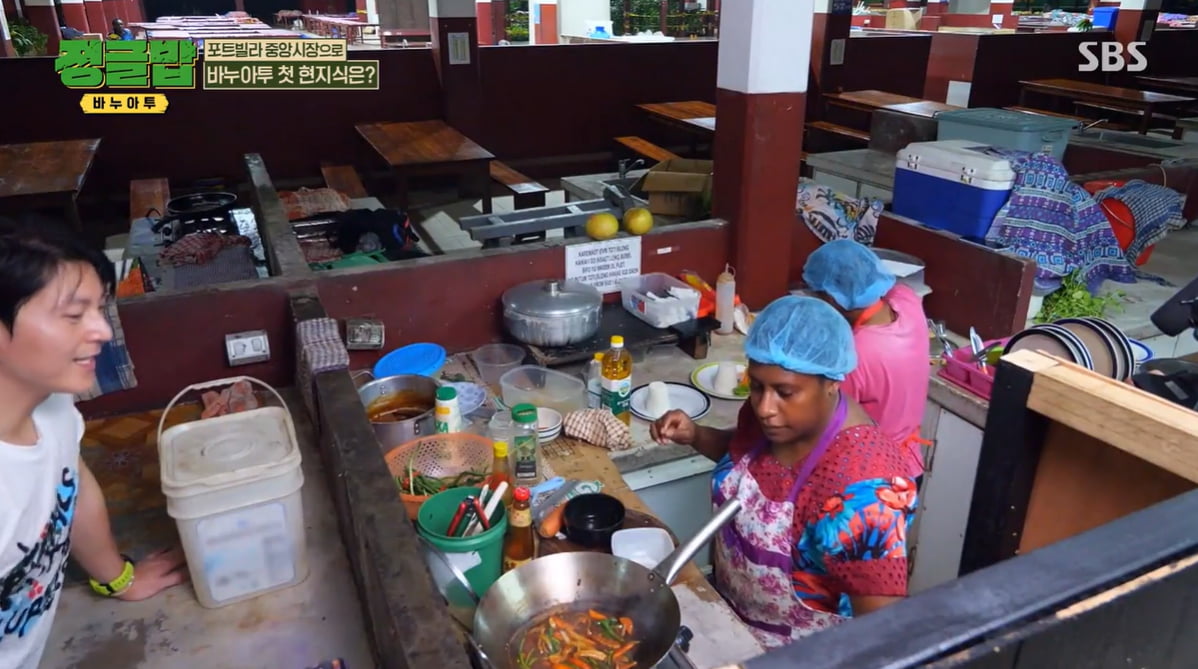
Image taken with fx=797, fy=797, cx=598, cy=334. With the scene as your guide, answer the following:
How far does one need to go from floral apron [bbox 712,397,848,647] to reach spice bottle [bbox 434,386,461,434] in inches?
32.9

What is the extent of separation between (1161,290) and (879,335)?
8.41 ft

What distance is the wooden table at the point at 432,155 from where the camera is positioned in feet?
20.2

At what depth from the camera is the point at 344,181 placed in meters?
6.91

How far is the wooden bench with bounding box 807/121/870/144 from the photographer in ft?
26.0

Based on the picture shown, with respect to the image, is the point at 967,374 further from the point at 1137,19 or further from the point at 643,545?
the point at 1137,19

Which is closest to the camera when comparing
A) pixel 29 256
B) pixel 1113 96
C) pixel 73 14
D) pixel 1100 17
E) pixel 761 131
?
pixel 29 256

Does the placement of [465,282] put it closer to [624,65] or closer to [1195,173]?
[1195,173]

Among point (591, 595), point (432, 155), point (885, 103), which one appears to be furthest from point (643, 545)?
point (885, 103)

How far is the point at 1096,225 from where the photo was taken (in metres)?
3.83

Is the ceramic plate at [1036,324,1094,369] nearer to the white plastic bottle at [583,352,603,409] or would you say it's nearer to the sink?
the white plastic bottle at [583,352,603,409]

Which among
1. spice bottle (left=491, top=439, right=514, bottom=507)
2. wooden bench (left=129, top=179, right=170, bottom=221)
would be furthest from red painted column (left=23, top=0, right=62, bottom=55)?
spice bottle (left=491, top=439, right=514, bottom=507)

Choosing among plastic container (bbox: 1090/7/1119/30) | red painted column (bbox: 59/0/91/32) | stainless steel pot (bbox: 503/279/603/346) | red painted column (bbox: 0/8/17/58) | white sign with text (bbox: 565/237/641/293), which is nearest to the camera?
stainless steel pot (bbox: 503/279/603/346)

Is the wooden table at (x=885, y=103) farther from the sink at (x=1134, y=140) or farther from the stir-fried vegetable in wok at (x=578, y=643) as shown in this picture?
the stir-fried vegetable in wok at (x=578, y=643)

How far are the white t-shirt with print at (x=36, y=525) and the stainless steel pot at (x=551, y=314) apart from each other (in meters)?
1.61
